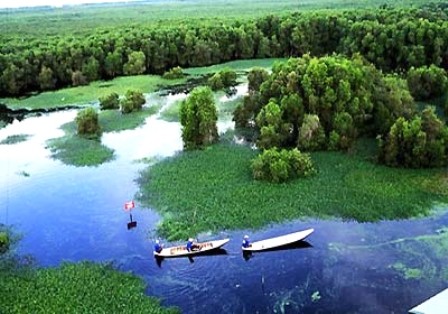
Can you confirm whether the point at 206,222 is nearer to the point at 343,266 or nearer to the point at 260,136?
the point at 343,266

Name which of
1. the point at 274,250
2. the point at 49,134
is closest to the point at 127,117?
the point at 49,134

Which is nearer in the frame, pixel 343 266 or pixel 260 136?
pixel 343 266

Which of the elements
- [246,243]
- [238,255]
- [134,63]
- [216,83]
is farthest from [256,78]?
[238,255]

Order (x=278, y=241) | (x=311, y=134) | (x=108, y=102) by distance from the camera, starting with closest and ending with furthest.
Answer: (x=278, y=241)
(x=311, y=134)
(x=108, y=102)

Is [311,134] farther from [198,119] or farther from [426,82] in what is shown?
[426,82]

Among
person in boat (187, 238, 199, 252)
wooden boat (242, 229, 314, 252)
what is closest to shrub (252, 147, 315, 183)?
wooden boat (242, 229, 314, 252)

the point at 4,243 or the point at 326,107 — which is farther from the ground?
the point at 326,107
